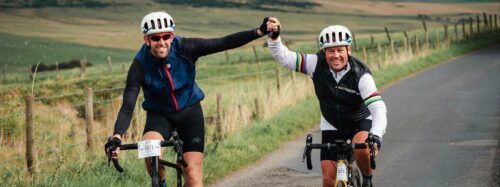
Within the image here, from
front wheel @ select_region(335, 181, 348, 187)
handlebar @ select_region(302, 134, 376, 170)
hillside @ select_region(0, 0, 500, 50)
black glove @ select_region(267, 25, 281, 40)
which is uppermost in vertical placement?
hillside @ select_region(0, 0, 500, 50)

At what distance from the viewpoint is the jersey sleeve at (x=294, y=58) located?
6.82 m

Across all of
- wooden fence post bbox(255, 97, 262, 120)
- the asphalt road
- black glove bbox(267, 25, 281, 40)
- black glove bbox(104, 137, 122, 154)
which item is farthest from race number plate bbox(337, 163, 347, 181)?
wooden fence post bbox(255, 97, 262, 120)

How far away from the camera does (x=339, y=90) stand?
6691 mm

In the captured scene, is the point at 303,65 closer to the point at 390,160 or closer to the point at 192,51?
the point at 192,51

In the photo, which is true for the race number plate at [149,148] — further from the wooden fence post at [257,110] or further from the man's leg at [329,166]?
the wooden fence post at [257,110]

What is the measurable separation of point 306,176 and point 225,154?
1.54m

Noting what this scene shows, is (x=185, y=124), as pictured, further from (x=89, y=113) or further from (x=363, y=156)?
(x=89, y=113)

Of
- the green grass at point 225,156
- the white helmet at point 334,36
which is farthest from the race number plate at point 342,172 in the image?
the green grass at point 225,156

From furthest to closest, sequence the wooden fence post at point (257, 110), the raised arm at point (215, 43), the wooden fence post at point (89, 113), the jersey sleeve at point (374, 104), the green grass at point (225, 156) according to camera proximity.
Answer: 1. the wooden fence post at point (257, 110)
2. the wooden fence post at point (89, 113)
3. the green grass at point (225, 156)
4. the raised arm at point (215, 43)
5. the jersey sleeve at point (374, 104)

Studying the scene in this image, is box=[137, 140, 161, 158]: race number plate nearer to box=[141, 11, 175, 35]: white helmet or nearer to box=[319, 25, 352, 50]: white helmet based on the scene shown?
box=[141, 11, 175, 35]: white helmet

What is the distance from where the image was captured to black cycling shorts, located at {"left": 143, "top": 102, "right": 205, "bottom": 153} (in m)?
6.73

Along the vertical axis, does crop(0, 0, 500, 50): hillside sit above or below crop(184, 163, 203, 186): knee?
above

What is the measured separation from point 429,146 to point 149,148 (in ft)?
26.3

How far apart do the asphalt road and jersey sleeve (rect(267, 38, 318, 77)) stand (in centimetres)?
363
